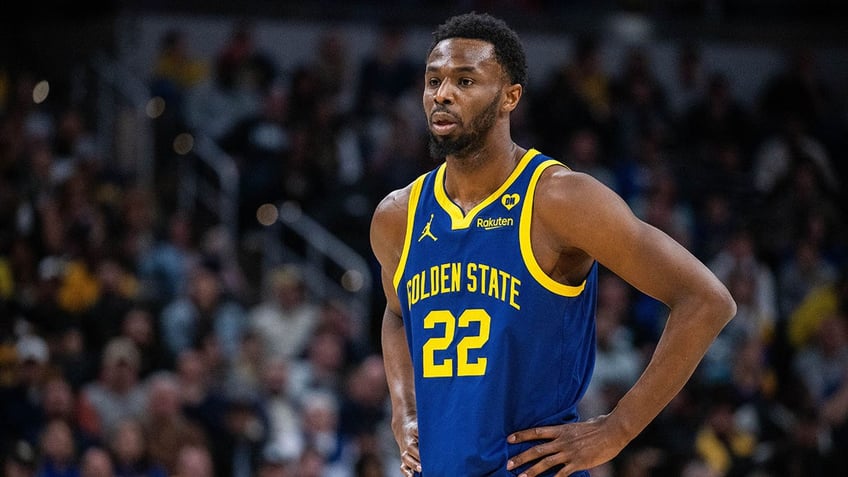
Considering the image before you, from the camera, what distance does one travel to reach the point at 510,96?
4535 mm

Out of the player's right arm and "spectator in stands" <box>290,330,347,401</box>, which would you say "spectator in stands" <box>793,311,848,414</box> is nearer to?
"spectator in stands" <box>290,330,347,401</box>

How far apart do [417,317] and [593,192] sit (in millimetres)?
755

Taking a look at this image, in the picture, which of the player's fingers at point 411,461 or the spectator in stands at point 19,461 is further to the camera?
the spectator in stands at point 19,461

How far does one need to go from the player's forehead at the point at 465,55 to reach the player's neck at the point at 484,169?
0.28 metres

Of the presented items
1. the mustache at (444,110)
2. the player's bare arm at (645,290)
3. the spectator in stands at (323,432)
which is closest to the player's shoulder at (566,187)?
the player's bare arm at (645,290)

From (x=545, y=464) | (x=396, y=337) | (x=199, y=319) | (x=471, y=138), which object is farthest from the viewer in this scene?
(x=199, y=319)

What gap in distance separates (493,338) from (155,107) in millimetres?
10585

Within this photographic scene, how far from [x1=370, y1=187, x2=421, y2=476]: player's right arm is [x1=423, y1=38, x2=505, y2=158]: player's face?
0.45 m

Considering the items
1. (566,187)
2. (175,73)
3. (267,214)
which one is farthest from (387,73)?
(566,187)

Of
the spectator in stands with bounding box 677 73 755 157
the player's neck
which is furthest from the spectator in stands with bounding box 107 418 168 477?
the spectator in stands with bounding box 677 73 755 157

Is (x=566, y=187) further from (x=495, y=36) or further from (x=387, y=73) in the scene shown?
(x=387, y=73)

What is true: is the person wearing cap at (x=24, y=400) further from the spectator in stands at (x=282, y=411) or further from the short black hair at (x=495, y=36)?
the short black hair at (x=495, y=36)

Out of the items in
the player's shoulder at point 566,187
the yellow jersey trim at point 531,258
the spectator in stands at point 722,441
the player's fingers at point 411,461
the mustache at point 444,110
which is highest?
the mustache at point 444,110

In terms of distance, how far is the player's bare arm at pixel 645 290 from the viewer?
420cm
